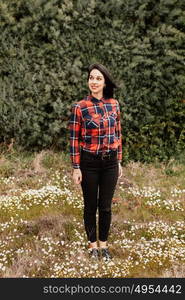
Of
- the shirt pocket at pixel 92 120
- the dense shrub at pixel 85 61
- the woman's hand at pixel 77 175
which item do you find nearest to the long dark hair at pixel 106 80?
the shirt pocket at pixel 92 120

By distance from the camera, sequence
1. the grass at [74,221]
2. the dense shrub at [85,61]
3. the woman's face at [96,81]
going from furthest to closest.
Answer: the dense shrub at [85,61] < the grass at [74,221] < the woman's face at [96,81]

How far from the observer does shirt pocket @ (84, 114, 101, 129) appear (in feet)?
15.3

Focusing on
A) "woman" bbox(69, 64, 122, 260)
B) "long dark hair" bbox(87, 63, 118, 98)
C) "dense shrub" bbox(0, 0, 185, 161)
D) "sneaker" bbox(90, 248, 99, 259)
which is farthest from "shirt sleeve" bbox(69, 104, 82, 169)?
"dense shrub" bbox(0, 0, 185, 161)

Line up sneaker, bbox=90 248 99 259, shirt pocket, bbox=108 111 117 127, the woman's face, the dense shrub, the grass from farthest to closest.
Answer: the dense shrub < sneaker, bbox=90 248 99 259 < the grass < shirt pocket, bbox=108 111 117 127 < the woman's face

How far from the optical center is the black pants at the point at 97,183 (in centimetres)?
484

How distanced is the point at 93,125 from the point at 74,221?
7.30 ft

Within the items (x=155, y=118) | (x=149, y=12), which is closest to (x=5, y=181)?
(x=155, y=118)

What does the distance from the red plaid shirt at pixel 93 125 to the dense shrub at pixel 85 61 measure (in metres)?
3.63

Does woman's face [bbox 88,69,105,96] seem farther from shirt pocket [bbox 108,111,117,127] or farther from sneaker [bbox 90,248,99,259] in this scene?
sneaker [bbox 90,248,99,259]

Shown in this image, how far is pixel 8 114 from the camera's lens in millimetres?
8727

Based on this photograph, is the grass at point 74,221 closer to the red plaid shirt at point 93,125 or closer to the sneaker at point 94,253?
the sneaker at point 94,253

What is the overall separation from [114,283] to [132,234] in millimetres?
1288

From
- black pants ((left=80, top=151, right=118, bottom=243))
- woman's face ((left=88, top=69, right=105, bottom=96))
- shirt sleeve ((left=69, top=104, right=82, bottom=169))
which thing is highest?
woman's face ((left=88, top=69, right=105, bottom=96))

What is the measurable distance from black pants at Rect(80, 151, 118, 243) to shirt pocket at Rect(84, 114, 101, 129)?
1.22ft
